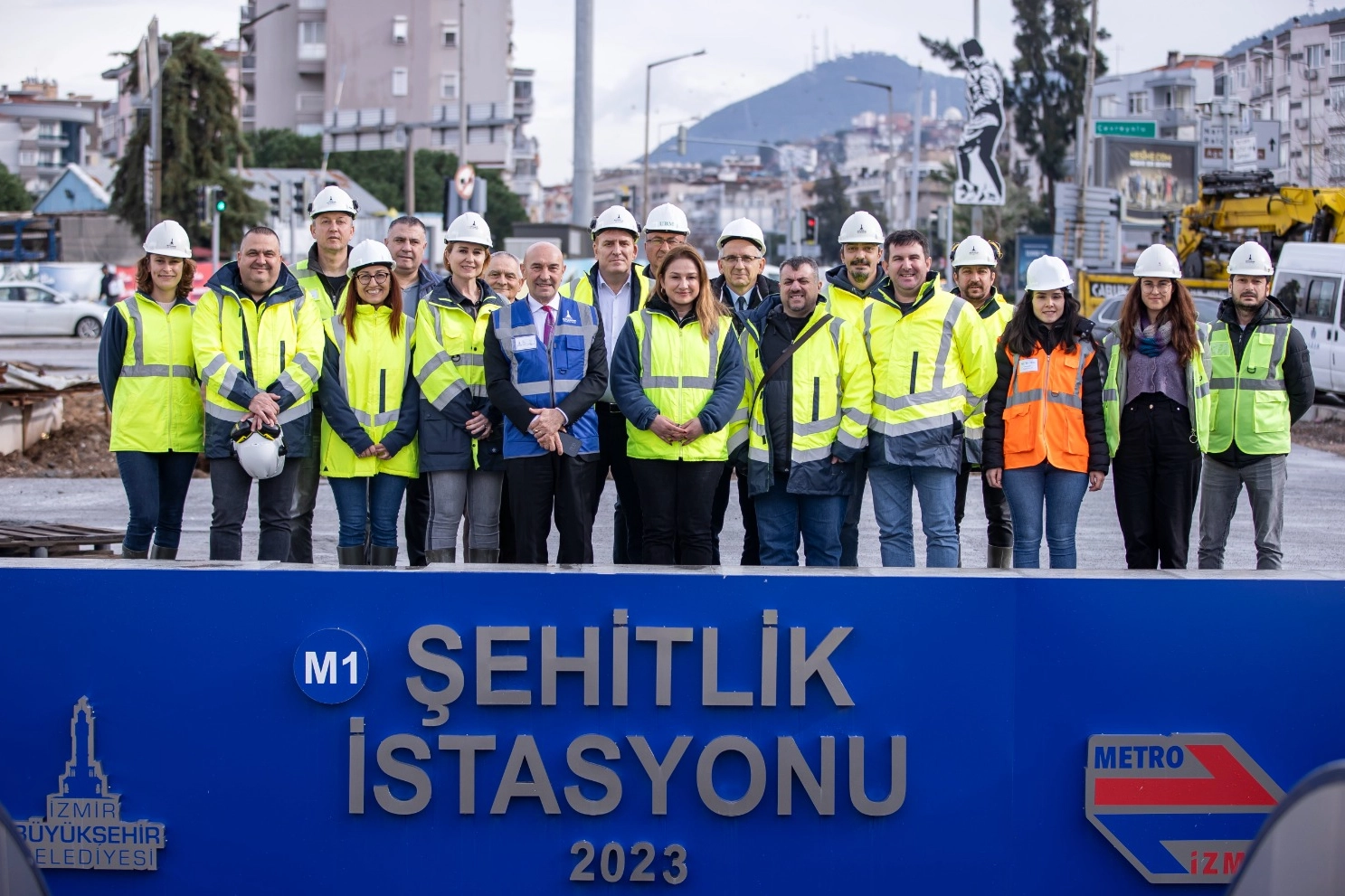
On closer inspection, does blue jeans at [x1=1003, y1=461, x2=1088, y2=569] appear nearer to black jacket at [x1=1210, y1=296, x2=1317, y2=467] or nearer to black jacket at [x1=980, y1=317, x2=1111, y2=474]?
black jacket at [x1=980, y1=317, x2=1111, y2=474]

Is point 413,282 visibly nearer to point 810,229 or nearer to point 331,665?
point 331,665

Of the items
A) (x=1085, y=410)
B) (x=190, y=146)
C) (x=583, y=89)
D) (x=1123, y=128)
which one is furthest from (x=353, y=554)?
(x=190, y=146)

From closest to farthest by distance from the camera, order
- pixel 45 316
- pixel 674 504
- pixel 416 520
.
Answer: pixel 674 504, pixel 416 520, pixel 45 316

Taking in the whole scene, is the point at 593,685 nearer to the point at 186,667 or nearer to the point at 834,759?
the point at 834,759

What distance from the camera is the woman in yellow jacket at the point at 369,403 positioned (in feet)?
24.0

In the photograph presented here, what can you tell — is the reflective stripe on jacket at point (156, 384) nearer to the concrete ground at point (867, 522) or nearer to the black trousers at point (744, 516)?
the black trousers at point (744, 516)

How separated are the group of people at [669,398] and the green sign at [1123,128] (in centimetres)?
3562

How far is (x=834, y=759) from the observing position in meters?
4.32

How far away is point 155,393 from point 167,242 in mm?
765

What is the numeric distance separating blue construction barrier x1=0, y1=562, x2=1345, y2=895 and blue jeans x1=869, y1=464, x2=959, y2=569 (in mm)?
2743

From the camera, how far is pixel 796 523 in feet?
23.1

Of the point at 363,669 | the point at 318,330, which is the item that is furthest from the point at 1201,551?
the point at 363,669

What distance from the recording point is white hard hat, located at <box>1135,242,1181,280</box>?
24.7 ft

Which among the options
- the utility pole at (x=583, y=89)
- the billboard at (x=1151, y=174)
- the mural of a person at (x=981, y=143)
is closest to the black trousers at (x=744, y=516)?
the mural of a person at (x=981, y=143)
